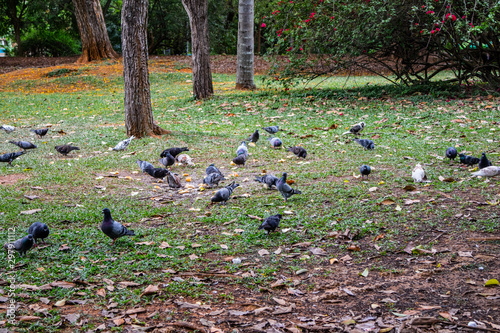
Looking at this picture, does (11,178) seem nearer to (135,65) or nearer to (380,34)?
(135,65)

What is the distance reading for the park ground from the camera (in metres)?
3.43

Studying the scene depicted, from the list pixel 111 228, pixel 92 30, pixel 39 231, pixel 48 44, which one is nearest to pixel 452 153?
pixel 111 228

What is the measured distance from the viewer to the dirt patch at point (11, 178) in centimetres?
695

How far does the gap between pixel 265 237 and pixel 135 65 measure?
618 centimetres

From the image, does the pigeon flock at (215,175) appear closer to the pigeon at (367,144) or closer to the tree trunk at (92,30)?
the pigeon at (367,144)

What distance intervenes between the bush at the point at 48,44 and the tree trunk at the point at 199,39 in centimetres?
2541

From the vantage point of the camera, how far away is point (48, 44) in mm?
35188

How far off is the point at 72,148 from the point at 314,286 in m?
6.47

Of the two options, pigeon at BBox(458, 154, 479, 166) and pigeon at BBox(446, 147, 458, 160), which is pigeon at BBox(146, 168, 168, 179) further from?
pigeon at BBox(458, 154, 479, 166)

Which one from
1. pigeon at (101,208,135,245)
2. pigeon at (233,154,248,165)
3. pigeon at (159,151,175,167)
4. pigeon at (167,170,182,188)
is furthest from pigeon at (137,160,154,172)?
pigeon at (101,208,135,245)

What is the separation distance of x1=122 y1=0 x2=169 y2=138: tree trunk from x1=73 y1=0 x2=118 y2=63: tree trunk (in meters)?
17.3

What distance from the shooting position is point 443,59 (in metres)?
13.8

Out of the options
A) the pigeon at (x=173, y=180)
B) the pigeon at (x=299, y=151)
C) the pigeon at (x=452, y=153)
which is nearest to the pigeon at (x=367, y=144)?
the pigeon at (x=299, y=151)

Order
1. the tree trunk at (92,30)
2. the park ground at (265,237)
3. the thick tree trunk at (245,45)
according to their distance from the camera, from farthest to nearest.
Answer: the tree trunk at (92,30), the thick tree trunk at (245,45), the park ground at (265,237)
